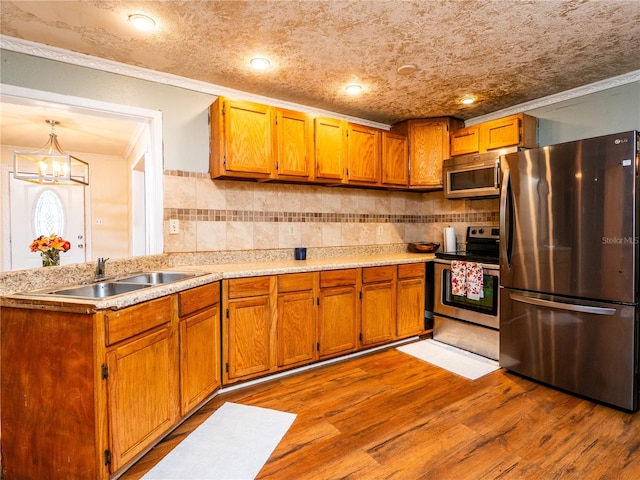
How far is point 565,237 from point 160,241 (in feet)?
9.80

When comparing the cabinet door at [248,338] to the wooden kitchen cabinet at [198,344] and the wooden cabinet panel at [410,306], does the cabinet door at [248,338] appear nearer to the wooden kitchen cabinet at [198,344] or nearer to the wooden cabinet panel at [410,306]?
the wooden kitchen cabinet at [198,344]

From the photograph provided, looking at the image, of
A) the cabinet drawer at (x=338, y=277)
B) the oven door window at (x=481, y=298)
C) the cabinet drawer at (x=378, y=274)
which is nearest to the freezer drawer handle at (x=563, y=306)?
the oven door window at (x=481, y=298)

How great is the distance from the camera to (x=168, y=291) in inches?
71.2

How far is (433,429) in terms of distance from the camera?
1.94 metres

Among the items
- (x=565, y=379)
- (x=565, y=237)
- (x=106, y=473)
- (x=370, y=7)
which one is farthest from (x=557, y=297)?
(x=106, y=473)

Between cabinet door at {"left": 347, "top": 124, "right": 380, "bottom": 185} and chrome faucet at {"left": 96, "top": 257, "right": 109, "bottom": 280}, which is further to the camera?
cabinet door at {"left": 347, "top": 124, "right": 380, "bottom": 185}

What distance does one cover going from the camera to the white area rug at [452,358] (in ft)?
8.99

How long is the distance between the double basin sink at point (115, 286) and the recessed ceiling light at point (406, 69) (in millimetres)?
2101

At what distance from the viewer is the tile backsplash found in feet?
9.06

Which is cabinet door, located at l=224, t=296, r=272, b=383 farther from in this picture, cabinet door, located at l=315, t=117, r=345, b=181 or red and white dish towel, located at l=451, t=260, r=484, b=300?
red and white dish towel, located at l=451, t=260, r=484, b=300

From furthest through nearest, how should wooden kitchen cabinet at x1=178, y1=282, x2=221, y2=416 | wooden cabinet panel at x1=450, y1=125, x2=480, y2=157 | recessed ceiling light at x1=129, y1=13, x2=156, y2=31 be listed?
wooden cabinet panel at x1=450, y1=125, x2=480, y2=157 → wooden kitchen cabinet at x1=178, y1=282, x2=221, y2=416 → recessed ceiling light at x1=129, y1=13, x2=156, y2=31

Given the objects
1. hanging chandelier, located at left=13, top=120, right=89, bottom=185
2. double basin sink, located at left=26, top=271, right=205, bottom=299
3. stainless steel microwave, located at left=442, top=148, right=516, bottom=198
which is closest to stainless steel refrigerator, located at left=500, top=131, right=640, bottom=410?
stainless steel microwave, located at left=442, top=148, right=516, bottom=198

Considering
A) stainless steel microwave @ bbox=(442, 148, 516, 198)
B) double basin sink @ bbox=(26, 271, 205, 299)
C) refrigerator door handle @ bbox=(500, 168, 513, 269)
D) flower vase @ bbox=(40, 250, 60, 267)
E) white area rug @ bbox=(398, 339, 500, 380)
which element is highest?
stainless steel microwave @ bbox=(442, 148, 516, 198)

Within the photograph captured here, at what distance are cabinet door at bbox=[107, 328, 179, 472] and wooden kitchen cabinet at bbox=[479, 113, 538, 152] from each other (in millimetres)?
3208
